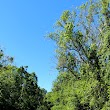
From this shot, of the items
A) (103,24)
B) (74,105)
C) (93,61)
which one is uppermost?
(103,24)

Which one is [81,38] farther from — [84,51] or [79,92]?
[79,92]

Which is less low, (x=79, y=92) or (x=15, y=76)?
(x=15, y=76)

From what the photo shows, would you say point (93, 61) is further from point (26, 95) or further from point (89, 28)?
point (26, 95)

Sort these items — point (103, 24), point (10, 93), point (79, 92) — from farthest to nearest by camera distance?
point (10, 93) < point (79, 92) < point (103, 24)

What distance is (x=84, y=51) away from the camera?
1334 inches

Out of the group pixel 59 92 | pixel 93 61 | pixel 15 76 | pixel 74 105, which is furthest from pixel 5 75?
pixel 93 61

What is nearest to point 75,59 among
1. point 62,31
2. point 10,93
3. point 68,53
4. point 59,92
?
point 68,53

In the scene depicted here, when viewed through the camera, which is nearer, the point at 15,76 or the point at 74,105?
the point at 74,105

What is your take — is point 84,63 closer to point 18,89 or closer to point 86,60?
point 86,60

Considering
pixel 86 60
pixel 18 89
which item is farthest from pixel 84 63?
pixel 18 89

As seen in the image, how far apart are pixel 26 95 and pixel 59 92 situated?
4585 mm

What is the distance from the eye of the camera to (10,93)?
42375 mm

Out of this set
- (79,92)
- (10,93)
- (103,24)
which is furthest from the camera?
(10,93)

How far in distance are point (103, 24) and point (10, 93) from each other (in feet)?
53.2
